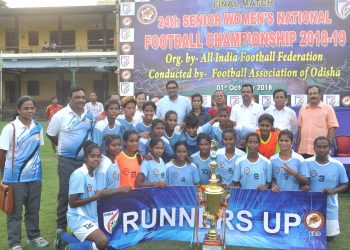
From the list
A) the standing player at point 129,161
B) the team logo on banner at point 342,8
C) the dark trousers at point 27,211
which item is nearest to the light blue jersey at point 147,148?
the standing player at point 129,161

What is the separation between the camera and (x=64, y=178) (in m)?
4.26

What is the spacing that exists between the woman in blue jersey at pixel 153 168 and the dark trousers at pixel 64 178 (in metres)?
0.66

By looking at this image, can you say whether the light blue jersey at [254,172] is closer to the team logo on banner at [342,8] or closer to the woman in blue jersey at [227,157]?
the woman in blue jersey at [227,157]

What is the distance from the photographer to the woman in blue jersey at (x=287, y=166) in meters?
4.27

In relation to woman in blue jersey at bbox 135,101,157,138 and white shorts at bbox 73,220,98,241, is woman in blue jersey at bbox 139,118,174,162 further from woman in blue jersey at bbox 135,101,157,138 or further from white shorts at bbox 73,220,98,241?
white shorts at bbox 73,220,98,241

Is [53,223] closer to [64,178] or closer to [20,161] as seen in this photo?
[64,178]

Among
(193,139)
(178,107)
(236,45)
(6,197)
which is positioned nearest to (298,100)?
(236,45)

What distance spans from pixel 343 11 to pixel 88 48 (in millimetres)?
22936

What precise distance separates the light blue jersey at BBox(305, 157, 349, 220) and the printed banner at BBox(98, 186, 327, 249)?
12.4 inches

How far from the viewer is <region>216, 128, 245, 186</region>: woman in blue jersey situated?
448 centimetres

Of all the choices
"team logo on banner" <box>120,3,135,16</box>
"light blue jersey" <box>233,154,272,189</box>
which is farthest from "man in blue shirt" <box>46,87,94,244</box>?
"team logo on banner" <box>120,3,135,16</box>

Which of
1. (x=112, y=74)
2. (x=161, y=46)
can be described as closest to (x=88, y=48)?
(x=112, y=74)

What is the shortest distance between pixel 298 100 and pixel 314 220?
4.25 m

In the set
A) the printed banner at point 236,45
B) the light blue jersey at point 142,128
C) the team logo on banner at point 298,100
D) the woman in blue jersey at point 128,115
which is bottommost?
the light blue jersey at point 142,128
